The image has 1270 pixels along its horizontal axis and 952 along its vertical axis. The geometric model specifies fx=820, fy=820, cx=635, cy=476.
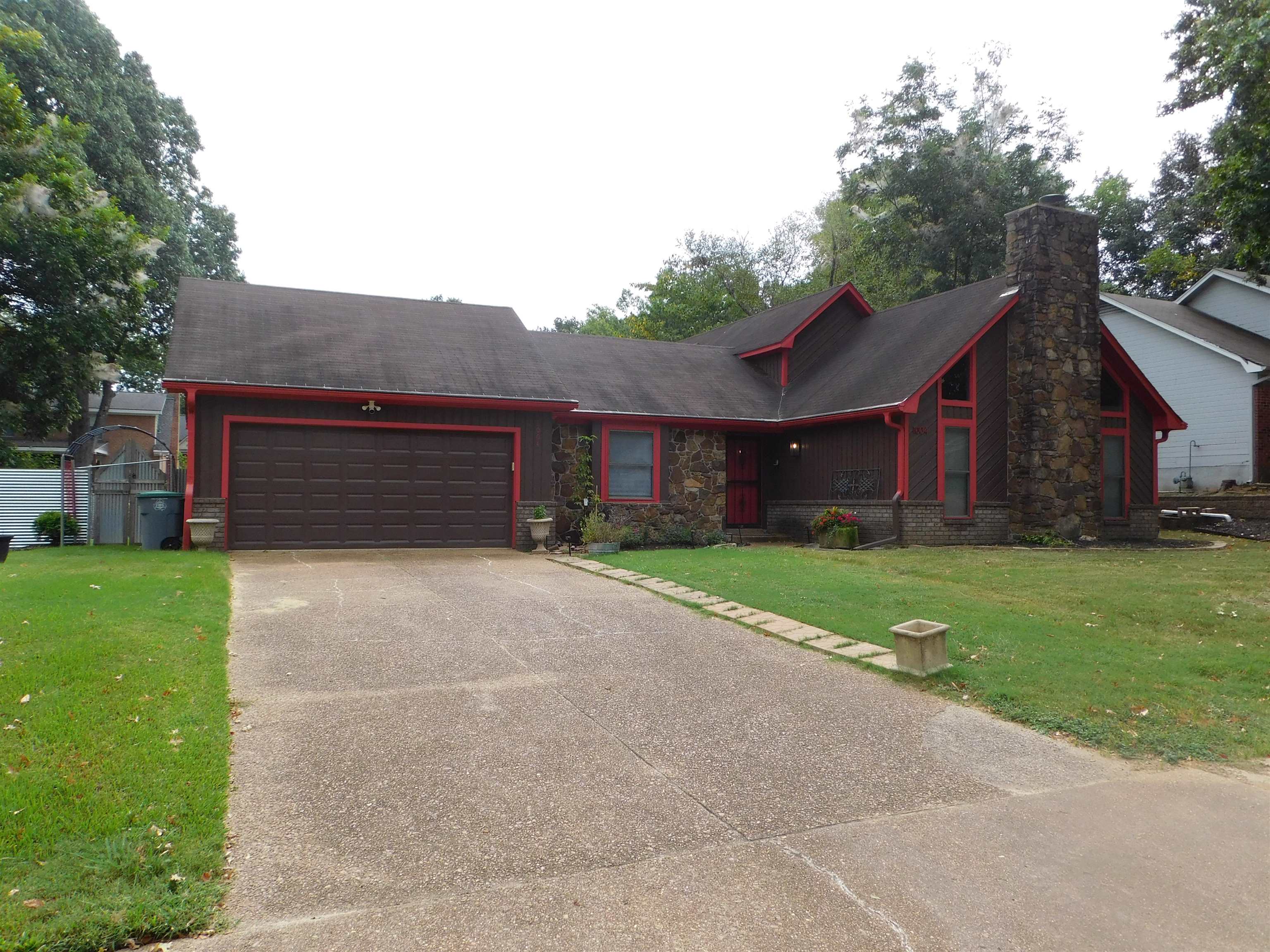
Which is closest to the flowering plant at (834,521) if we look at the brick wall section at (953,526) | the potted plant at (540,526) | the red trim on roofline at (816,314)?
the brick wall section at (953,526)

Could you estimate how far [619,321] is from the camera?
150 feet

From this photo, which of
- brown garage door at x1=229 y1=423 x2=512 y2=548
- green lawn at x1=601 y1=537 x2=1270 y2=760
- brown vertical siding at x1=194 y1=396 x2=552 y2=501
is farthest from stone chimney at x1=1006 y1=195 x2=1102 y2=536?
brown garage door at x1=229 y1=423 x2=512 y2=548

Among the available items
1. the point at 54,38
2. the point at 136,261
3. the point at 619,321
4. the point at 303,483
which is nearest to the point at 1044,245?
the point at 303,483

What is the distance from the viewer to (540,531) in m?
14.4

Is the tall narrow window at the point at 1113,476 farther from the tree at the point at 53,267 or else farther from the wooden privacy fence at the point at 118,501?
the tree at the point at 53,267

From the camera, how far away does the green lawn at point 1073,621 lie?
5.39 m

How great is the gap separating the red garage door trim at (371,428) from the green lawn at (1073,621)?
2366mm

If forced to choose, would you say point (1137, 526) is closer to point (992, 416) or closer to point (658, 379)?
point (992, 416)

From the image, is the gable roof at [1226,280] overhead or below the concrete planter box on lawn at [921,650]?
overhead

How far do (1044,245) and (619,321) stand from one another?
31294mm

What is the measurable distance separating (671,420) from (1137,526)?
9.99 metres

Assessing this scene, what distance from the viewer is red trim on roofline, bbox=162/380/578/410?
12.7 m

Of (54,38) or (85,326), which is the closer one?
(85,326)

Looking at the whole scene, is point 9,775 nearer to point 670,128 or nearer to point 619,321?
point 670,128
